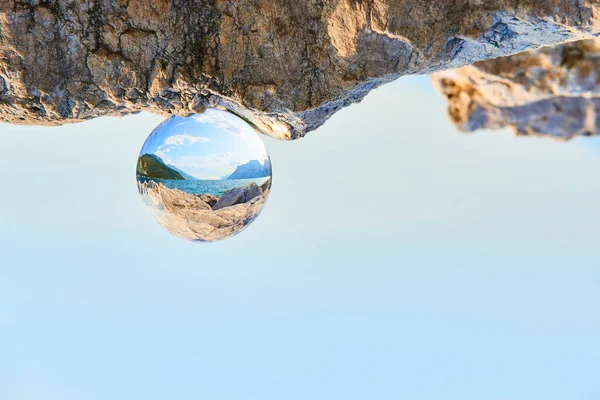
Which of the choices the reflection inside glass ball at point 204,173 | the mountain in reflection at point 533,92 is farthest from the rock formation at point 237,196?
the mountain in reflection at point 533,92

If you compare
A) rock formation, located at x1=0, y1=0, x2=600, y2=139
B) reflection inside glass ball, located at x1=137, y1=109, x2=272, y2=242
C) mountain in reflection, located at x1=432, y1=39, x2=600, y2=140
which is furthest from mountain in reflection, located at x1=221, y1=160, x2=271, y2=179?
mountain in reflection, located at x1=432, y1=39, x2=600, y2=140

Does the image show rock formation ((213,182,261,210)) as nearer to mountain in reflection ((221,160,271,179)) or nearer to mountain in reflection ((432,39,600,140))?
mountain in reflection ((221,160,271,179))

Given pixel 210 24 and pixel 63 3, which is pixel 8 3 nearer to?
pixel 63 3

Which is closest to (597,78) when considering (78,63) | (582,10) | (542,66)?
(542,66)

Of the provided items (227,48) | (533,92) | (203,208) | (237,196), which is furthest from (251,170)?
(533,92)

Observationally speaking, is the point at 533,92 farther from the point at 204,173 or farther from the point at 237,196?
the point at 204,173

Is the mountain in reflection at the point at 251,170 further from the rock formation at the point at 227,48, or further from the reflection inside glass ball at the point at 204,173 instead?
the rock formation at the point at 227,48
